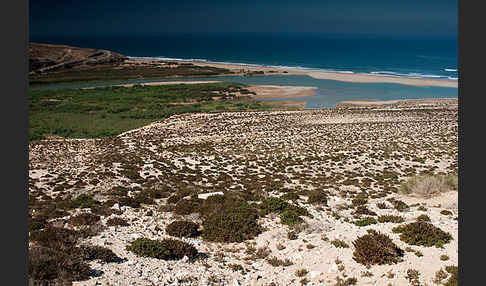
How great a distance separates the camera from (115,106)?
6775cm

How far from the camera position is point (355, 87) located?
92938 mm

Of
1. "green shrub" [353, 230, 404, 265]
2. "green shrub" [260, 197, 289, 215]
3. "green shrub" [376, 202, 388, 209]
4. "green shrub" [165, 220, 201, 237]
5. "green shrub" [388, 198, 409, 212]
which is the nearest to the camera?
"green shrub" [353, 230, 404, 265]

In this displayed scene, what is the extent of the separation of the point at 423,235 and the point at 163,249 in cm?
837

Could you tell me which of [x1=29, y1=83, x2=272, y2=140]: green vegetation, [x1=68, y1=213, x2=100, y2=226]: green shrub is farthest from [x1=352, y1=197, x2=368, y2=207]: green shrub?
[x1=29, y1=83, x2=272, y2=140]: green vegetation

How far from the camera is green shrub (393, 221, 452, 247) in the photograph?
37.6 feet

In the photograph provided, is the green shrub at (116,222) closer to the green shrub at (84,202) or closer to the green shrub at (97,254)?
the green shrub at (84,202)

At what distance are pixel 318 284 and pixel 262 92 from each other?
75916 millimetres

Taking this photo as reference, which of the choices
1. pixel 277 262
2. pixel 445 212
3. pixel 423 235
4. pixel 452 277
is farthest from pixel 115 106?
pixel 452 277

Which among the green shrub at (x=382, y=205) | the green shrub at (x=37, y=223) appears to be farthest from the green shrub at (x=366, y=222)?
the green shrub at (x=37, y=223)

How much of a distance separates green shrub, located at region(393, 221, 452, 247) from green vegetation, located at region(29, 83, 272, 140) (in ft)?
143

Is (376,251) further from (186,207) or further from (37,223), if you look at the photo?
(37,223)

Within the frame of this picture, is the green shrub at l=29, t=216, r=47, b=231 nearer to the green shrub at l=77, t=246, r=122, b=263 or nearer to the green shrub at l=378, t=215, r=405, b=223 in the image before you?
the green shrub at l=77, t=246, r=122, b=263

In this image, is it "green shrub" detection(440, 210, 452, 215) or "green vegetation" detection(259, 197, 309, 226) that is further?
"green shrub" detection(440, 210, 452, 215)

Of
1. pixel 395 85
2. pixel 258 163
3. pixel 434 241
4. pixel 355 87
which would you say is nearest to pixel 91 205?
pixel 434 241
